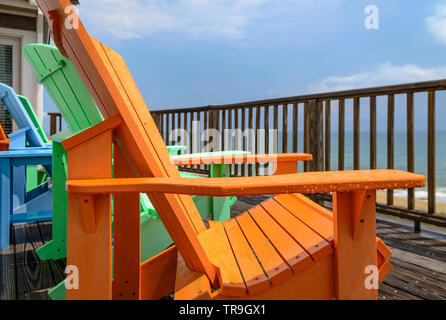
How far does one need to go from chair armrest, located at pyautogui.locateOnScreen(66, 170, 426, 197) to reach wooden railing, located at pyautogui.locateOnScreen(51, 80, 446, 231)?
1981mm

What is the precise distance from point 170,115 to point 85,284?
4.76m

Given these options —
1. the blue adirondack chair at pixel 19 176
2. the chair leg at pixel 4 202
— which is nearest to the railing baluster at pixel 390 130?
the blue adirondack chair at pixel 19 176

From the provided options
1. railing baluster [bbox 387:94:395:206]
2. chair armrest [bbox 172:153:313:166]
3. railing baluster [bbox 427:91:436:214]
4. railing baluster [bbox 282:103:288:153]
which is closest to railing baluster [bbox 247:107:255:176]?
railing baluster [bbox 282:103:288:153]

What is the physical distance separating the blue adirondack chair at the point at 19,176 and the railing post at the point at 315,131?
2614 mm

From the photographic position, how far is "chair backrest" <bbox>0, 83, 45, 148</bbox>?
2.95 metres

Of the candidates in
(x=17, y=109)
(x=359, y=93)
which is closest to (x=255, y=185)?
(x=359, y=93)

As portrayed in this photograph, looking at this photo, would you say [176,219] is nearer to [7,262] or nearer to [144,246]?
[144,246]

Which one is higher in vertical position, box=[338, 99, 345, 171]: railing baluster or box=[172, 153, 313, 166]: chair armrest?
box=[338, 99, 345, 171]: railing baluster

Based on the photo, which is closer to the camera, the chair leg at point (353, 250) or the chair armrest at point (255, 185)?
the chair armrest at point (255, 185)

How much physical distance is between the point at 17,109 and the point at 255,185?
3.23 m

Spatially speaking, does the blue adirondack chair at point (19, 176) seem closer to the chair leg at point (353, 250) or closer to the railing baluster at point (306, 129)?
the chair leg at point (353, 250)

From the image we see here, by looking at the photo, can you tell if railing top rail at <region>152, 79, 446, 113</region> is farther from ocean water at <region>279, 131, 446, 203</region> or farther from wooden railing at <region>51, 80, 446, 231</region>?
ocean water at <region>279, 131, 446, 203</region>

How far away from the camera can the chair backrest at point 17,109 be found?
2.95 meters

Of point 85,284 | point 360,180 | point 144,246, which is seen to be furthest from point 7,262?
point 360,180
